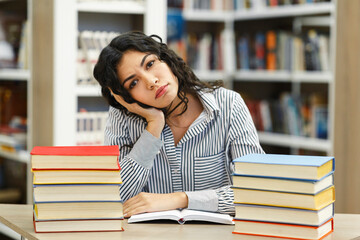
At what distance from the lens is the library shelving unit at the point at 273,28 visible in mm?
3586

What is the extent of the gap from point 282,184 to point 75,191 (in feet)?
1.60

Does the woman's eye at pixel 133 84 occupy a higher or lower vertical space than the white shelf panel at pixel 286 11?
lower

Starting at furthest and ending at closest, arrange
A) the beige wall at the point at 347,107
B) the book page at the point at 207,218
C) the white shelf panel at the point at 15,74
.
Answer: the white shelf panel at the point at 15,74 → the beige wall at the point at 347,107 → the book page at the point at 207,218

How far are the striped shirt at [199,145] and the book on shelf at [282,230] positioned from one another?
19.0 inches

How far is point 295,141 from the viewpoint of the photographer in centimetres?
374

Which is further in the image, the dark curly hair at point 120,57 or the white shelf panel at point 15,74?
the white shelf panel at point 15,74

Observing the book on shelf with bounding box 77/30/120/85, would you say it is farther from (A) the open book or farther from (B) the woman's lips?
(A) the open book

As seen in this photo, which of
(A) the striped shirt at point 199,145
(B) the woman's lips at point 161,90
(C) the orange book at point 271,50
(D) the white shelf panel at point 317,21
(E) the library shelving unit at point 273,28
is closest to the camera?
(B) the woman's lips at point 161,90

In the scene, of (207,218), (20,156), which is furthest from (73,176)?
(20,156)

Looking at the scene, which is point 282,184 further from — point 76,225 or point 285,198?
point 76,225

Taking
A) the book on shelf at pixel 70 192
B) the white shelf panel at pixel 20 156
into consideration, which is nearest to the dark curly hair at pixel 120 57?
the book on shelf at pixel 70 192

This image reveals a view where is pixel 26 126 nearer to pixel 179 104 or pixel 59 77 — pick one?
pixel 59 77

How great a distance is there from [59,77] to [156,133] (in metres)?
1.07

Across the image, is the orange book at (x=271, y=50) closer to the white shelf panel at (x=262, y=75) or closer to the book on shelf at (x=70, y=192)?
the white shelf panel at (x=262, y=75)
